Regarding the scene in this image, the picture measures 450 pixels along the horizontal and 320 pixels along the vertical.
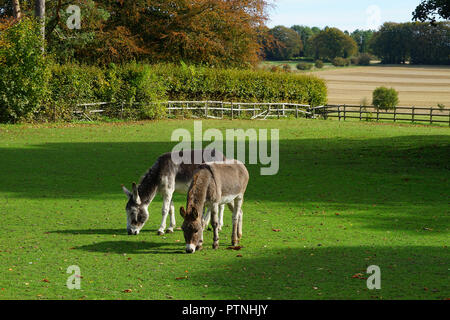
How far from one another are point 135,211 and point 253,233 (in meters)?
2.53

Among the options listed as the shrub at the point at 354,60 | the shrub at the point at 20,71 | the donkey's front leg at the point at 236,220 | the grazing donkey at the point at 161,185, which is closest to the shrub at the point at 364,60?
the shrub at the point at 354,60

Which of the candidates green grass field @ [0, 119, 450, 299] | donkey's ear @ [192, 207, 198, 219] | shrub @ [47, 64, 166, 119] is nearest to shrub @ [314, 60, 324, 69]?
shrub @ [47, 64, 166, 119]

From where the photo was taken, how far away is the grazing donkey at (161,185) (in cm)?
1153

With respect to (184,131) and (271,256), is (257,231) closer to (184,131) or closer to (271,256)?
(271,256)

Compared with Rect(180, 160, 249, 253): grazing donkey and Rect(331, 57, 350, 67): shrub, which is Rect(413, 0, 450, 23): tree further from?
Rect(331, 57, 350, 67): shrub

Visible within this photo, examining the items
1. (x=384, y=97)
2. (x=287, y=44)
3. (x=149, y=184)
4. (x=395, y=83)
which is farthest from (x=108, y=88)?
(x=287, y=44)

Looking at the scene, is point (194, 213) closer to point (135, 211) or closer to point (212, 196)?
point (212, 196)

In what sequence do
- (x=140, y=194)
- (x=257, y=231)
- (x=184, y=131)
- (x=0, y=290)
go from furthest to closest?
1. (x=184, y=131)
2. (x=257, y=231)
3. (x=140, y=194)
4. (x=0, y=290)

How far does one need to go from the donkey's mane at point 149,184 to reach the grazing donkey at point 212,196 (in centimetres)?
149

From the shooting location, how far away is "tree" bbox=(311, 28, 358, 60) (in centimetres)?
16962

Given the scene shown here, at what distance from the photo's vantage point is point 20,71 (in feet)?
126

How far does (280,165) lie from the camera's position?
24281mm

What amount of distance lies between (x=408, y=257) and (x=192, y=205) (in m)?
3.84

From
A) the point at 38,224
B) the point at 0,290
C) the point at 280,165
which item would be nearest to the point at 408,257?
the point at 0,290
